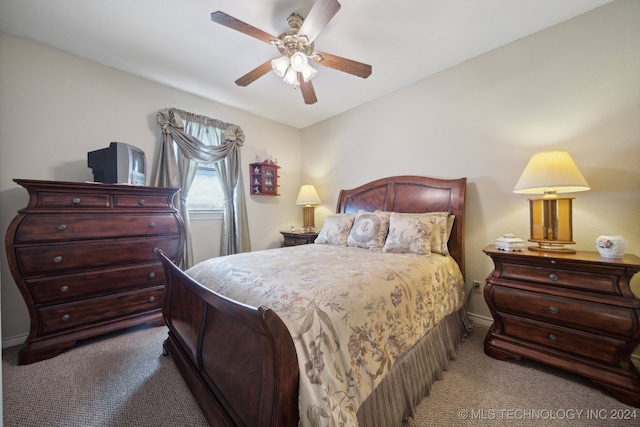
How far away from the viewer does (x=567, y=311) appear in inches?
62.0

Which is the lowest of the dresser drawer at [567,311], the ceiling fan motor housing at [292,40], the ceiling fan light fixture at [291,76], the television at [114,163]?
the dresser drawer at [567,311]

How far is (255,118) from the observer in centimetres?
366

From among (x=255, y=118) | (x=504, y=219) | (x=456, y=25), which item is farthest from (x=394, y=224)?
(x=255, y=118)

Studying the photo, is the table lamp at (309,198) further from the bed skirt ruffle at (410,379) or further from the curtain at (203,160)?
the bed skirt ruffle at (410,379)

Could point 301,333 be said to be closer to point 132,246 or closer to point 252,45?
point 132,246

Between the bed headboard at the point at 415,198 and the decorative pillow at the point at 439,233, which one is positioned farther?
the bed headboard at the point at 415,198

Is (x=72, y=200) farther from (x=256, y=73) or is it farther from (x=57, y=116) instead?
(x=256, y=73)

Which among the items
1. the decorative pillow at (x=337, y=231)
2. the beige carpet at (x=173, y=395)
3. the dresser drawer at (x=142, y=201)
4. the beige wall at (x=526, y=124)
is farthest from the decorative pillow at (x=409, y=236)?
the dresser drawer at (x=142, y=201)

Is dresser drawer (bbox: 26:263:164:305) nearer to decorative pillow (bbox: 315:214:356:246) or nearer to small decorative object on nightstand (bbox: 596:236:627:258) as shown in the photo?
decorative pillow (bbox: 315:214:356:246)

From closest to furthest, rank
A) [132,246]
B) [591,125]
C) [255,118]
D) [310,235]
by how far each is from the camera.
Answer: [591,125]
[132,246]
[310,235]
[255,118]

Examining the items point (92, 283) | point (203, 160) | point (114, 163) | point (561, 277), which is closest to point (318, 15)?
point (114, 163)

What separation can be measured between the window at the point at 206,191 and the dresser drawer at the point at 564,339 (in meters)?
3.31

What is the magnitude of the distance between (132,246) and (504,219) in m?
3.37

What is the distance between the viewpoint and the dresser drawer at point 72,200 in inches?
71.9
